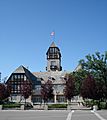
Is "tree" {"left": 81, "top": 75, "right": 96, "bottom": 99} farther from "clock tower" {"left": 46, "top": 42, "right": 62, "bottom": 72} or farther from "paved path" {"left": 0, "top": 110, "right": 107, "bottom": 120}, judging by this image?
"clock tower" {"left": 46, "top": 42, "right": 62, "bottom": 72}

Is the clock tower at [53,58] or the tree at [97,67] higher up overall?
the clock tower at [53,58]

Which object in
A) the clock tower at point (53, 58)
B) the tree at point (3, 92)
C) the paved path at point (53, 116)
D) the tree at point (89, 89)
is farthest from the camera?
the clock tower at point (53, 58)

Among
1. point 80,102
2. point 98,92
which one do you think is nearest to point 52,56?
point 80,102

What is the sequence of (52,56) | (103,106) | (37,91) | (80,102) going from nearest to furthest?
(103,106) → (80,102) → (37,91) → (52,56)

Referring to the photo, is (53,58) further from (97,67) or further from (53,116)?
(53,116)

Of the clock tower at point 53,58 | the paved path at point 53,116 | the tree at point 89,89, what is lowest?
the paved path at point 53,116

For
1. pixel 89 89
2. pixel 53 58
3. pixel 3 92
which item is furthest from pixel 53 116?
pixel 53 58

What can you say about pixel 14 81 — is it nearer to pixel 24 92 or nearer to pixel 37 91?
pixel 37 91

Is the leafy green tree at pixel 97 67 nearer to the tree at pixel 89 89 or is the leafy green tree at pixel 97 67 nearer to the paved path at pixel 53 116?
the tree at pixel 89 89

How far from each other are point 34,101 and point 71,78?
92.9 feet

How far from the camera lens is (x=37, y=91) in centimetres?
8438

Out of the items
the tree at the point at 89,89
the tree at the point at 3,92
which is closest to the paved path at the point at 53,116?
the tree at the point at 89,89

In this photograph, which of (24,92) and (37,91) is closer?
(24,92)

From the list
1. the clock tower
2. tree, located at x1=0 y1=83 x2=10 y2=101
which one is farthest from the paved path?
the clock tower
